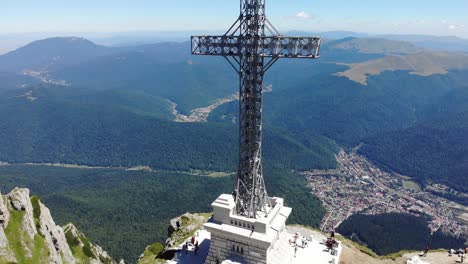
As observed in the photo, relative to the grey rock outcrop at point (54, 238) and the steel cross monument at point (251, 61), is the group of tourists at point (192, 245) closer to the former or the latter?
the steel cross monument at point (251, 61)

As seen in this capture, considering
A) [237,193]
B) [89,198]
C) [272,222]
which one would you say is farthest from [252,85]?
[89,198]

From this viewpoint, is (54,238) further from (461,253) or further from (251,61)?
(461,253)

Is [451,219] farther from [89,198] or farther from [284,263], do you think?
[89,198]

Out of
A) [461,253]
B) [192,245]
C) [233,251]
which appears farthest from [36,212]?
[461,253]

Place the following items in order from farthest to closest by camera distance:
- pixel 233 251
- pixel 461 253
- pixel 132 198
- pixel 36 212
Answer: pixel 132 198, pixel 36 212, pixel 461 253, pixel 233 251

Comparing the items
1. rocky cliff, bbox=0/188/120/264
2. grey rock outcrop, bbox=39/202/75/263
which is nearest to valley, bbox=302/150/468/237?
grey rock outcrop, bbox=39/202/75/263
